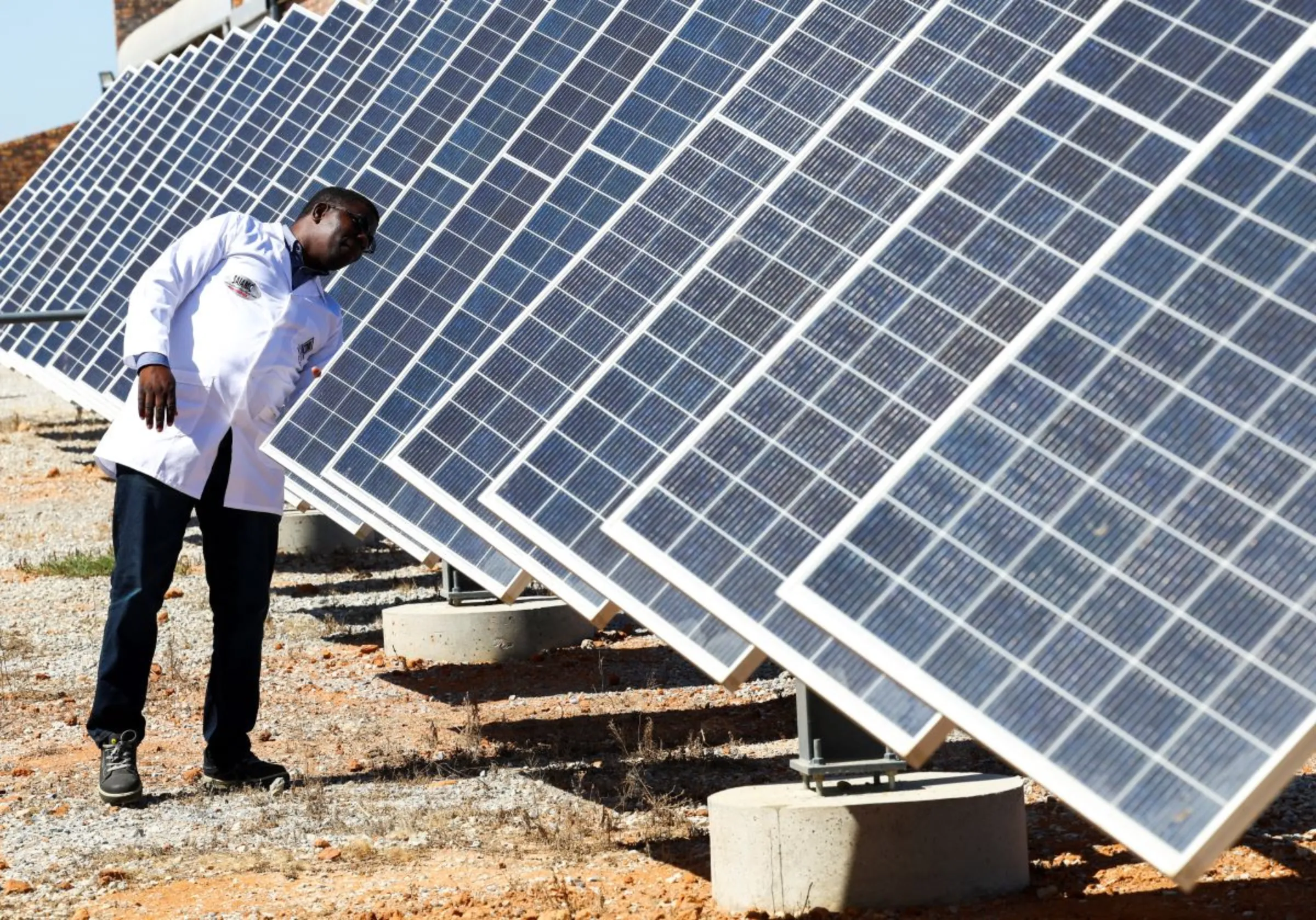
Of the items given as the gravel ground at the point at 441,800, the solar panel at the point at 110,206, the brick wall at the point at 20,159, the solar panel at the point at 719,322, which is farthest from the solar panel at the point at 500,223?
the brick wall at the point at 20,159

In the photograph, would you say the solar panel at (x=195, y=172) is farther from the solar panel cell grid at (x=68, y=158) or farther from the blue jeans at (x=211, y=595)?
the blue jeans at (x=211, y=595)

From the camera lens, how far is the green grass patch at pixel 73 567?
1722 centimetres

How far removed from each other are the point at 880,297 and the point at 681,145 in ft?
8.47

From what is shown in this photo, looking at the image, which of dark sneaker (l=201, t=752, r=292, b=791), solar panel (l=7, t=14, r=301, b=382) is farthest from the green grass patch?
dark sneaker (l=201, t=752, r=292, b=791)

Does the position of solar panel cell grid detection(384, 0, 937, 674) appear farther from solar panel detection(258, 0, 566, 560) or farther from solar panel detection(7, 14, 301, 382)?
solar panel detection(7, 14, 301, 382)

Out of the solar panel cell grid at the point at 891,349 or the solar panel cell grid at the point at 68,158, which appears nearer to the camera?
the solar panel cell grid at the point at 891,349

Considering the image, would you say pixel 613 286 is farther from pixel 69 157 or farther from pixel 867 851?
pixel 69 157

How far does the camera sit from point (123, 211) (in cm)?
2362

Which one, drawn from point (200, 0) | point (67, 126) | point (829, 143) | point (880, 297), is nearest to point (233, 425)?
point (829, 143)

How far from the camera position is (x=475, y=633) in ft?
42.8

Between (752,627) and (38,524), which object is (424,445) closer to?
(752,627)

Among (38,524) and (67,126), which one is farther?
(67,126)

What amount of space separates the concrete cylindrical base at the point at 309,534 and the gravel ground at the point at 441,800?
10.9 feet

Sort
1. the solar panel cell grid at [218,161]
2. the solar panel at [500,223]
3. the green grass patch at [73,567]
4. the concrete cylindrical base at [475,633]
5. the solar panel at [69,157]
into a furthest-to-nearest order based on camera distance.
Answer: the solar panel at [69,157] → the solar panel cell grid at [218,161] → the green grass patch at [73,567] → the concrete cylindrical base at [475,633] → the solar panel at [500,223]
